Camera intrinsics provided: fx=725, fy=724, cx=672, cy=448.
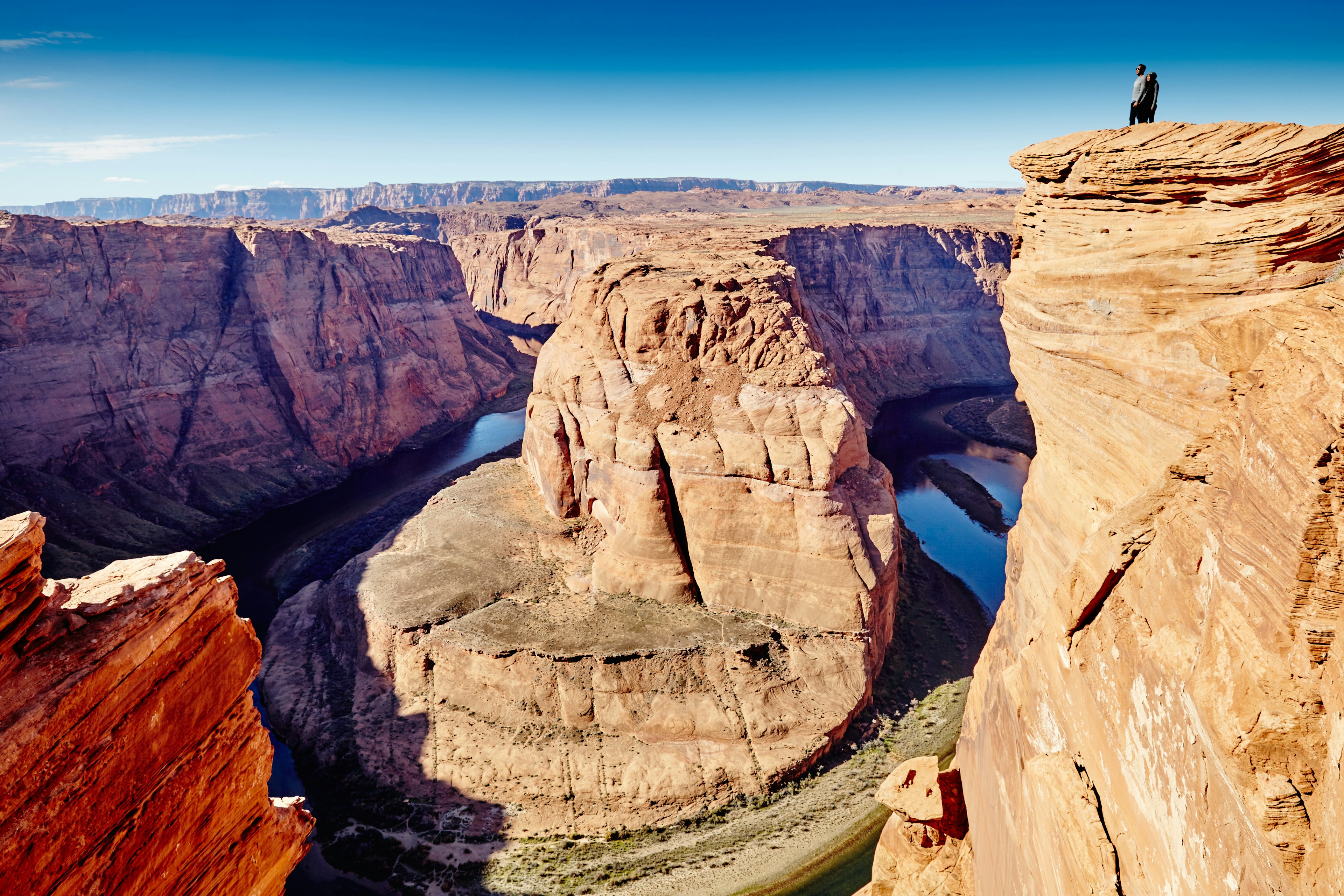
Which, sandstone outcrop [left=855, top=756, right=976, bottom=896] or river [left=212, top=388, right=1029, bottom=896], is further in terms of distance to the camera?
river [left=212, top=388, right=1029, bottom=896]

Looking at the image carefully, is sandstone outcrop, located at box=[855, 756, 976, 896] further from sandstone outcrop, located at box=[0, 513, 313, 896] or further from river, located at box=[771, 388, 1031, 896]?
sandstone outcrop, located at box=[0, 513, 313, 896]

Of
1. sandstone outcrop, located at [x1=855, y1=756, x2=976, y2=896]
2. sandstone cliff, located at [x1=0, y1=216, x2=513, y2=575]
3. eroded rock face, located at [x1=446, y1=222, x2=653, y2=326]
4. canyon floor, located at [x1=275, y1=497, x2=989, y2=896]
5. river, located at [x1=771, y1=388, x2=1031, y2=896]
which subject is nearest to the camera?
sandstone outcrop, located at [x1=855, y1=756, x2=976, y2=896]

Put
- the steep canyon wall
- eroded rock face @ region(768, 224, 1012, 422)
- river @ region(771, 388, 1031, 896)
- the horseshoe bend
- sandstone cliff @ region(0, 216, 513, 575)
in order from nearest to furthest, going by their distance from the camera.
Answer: the horseshoe bend < river @ region(771, 388, 1031, 896) < the steep canyon wall < sandstone cliff @ region(0, 216, 513, 575) < eroded rock face @ region(768, 224, 1012, 422)

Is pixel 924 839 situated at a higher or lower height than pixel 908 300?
lower

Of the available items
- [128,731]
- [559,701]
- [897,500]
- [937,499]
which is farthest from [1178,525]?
[937,499]

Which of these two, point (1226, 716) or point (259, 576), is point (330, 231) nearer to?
point (259, 576)

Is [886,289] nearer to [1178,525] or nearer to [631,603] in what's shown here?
[631,603]

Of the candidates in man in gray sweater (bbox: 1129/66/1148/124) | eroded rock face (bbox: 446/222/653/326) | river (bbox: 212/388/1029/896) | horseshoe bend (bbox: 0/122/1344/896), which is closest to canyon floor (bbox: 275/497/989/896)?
horseshoe bend (bbox: 0/122/1344/896)
